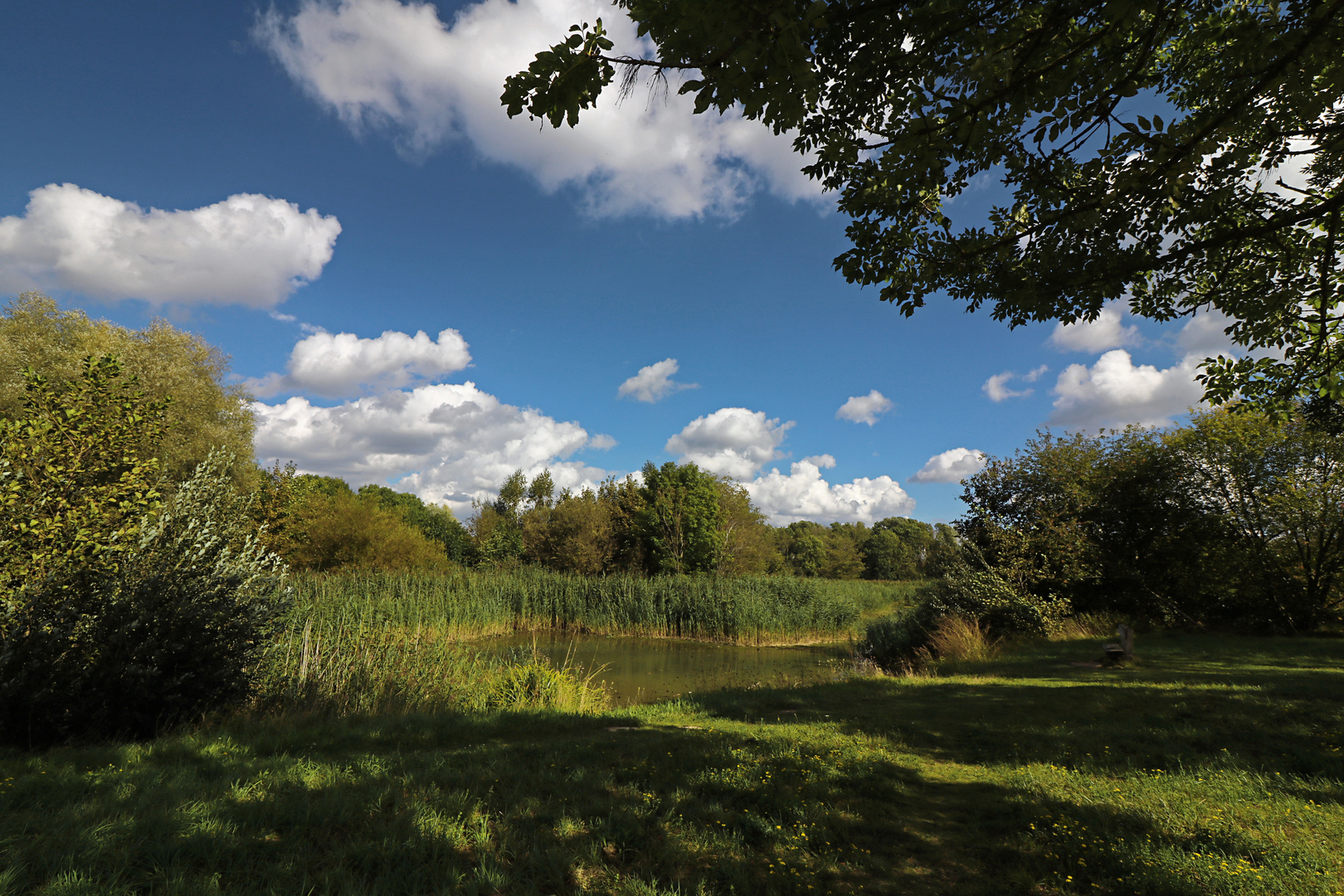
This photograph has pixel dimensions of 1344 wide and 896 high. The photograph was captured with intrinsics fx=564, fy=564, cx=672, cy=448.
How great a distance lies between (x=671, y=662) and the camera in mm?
16078

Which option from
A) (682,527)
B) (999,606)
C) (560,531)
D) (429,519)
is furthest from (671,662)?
(429,519)

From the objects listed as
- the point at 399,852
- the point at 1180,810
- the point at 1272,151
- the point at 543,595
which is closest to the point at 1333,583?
the point at 1272,151

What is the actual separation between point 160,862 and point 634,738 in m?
3.75

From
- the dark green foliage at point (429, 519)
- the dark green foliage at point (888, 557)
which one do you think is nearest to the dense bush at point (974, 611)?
the dark green foliage at point (429, 519)

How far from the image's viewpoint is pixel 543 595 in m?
22.6

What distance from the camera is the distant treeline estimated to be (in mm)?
22578


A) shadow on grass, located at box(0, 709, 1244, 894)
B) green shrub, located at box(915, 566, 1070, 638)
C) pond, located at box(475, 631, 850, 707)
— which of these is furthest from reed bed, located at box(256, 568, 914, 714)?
green shrub, located at box(915, 566, 1070, 638)

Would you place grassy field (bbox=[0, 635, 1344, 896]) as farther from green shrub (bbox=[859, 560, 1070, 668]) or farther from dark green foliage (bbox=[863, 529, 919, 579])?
dark green foliage (bbox=[863, 529, 919, 579])

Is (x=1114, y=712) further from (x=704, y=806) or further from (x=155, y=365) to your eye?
(x=155, y=365)

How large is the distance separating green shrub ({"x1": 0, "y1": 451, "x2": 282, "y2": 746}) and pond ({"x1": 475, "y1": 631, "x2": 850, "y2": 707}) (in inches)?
243

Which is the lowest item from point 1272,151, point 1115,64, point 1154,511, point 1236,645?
point 1236,645

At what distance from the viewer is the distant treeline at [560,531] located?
74.1 ft

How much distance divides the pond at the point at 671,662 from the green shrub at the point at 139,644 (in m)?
6.18

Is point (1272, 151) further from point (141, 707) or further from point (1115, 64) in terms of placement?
point (141, 707)
